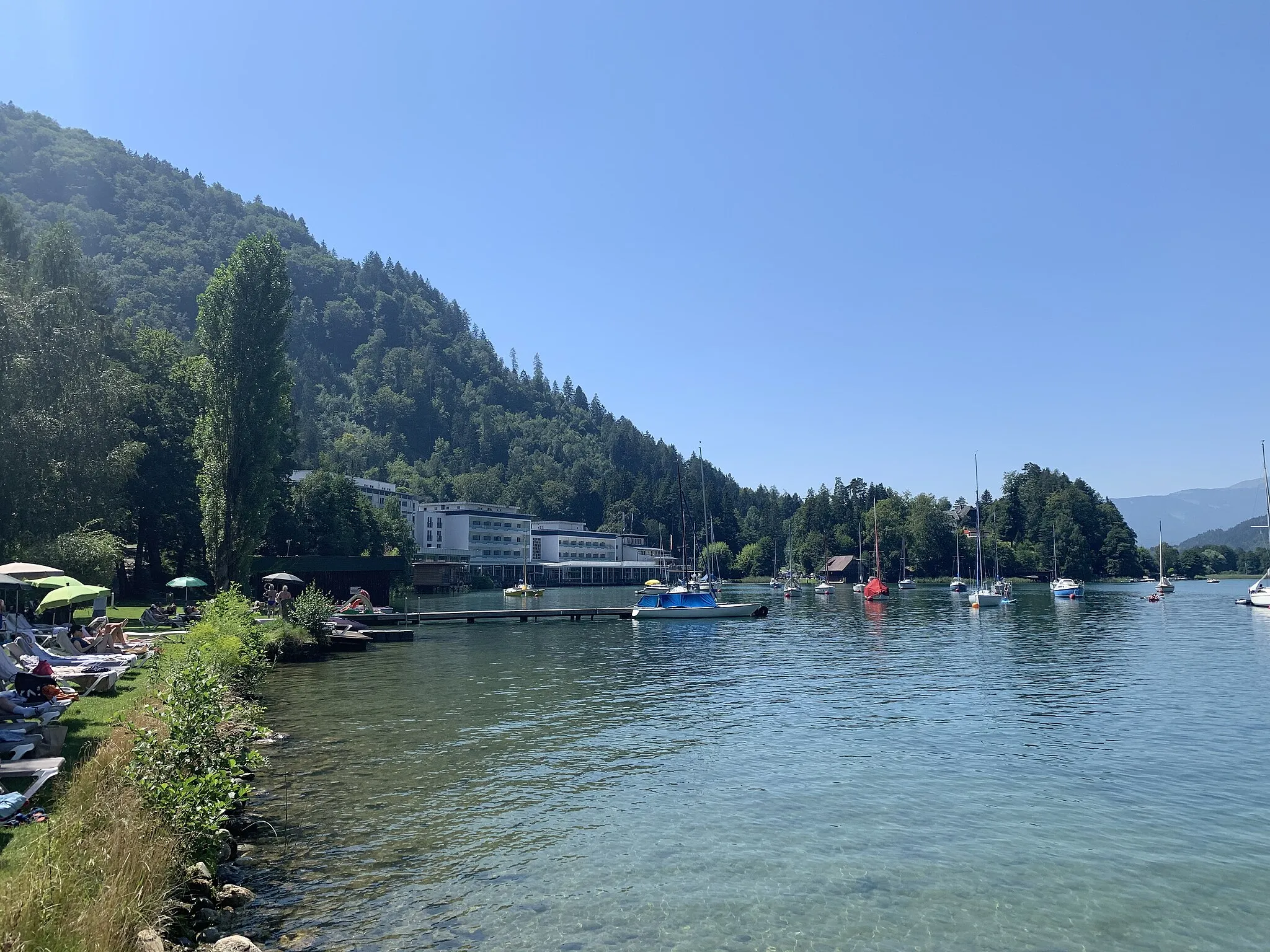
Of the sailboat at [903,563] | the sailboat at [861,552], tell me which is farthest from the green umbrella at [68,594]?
the sailboat at [903,563]

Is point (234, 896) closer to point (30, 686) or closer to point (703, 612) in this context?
point (30, 686)

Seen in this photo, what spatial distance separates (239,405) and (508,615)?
86.1 ft

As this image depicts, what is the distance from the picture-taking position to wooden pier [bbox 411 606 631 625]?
63969 mm

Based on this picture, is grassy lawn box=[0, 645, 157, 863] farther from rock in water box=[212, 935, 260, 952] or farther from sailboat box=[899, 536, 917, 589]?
sailboat box=[899, 536, 917, 589]

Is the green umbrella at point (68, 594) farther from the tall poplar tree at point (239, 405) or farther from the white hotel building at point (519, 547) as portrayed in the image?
the white hotel building at point (519, 547)

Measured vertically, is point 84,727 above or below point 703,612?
above

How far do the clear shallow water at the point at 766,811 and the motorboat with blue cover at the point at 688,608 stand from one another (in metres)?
32.2

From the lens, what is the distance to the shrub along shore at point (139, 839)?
289 inches

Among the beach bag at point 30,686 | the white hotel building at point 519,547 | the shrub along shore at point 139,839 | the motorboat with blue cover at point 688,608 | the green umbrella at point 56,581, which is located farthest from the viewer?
the white hotel building at point 519,547

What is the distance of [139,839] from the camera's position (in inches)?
355

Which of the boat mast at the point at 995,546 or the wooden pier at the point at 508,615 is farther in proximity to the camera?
the boat mast at the point at 995,546

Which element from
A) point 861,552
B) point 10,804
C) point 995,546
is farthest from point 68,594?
point 861,552

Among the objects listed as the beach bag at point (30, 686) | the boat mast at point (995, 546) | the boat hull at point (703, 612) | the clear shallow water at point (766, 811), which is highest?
the boat mast at point (995, 546)

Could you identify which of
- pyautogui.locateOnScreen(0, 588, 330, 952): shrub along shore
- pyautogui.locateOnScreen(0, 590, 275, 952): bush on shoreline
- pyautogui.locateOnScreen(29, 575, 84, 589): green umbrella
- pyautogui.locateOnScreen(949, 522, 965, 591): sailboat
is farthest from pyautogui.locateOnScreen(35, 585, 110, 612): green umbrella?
pyautogui.locateOnScreen(949, 522, 965, 591): sailboat
